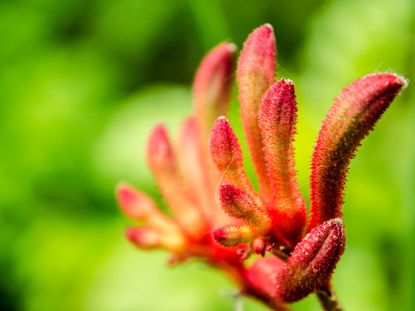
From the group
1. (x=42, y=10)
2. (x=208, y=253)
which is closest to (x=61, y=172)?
(x=42, y=10)

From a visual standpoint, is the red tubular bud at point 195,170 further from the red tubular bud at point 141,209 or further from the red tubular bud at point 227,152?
the red tubular bud at point 227,152

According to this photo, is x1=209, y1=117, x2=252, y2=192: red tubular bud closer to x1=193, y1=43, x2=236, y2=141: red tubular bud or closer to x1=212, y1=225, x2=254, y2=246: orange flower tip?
x1=212, y1=225, x2=254, y2=246: orange flower tip

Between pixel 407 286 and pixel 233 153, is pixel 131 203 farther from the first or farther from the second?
pixel 407 286

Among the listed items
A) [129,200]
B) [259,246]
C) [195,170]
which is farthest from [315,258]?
[129,200]

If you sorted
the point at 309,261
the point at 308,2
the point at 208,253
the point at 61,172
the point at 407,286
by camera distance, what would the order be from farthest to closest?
1. the point at 308,2
2. the point at 61,172
3. the point at 407,286
4. the point at 208,253
5. the point at 309,261

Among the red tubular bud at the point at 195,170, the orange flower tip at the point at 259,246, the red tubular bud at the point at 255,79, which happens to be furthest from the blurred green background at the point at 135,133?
the orange flower tip at the point at 259,246
